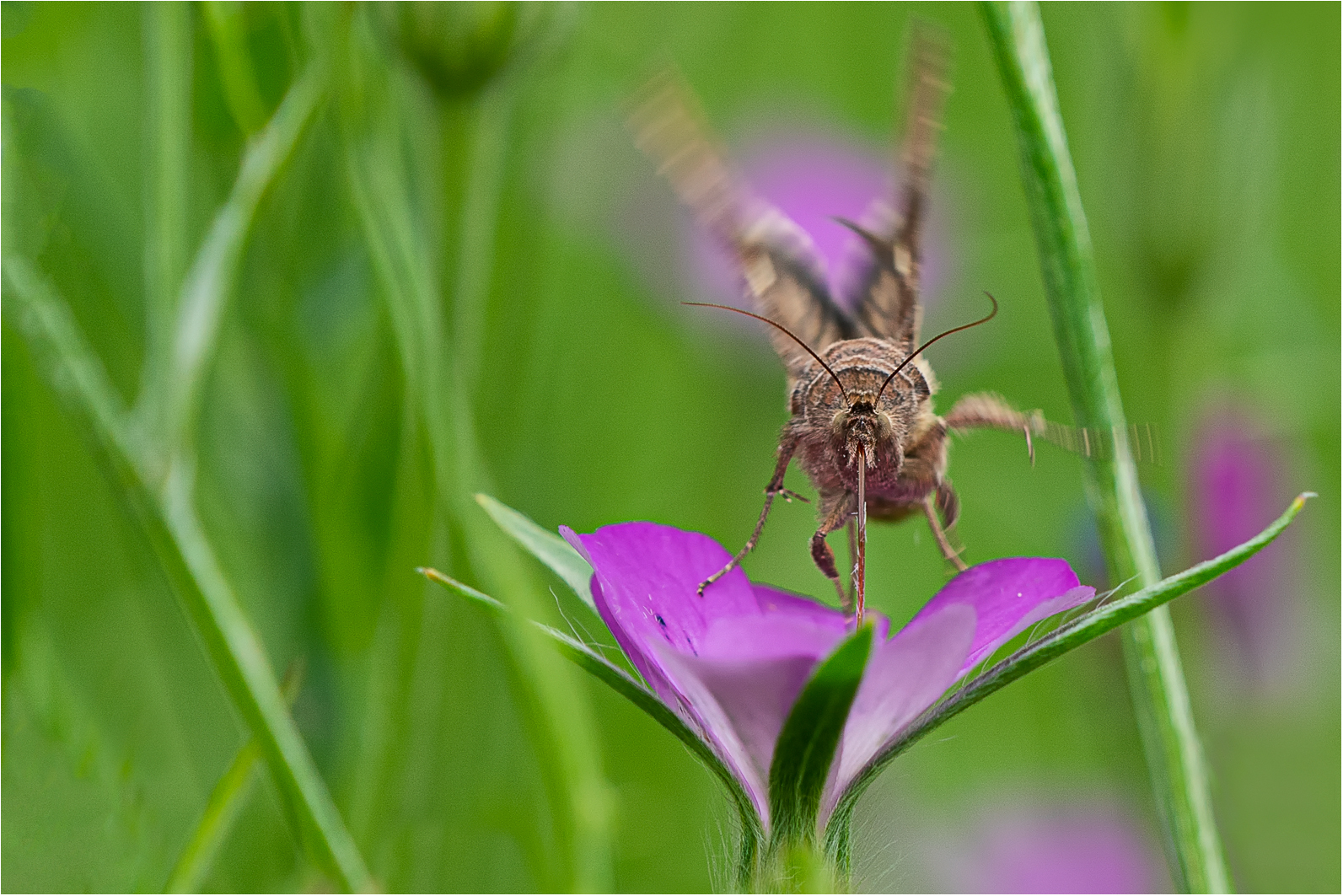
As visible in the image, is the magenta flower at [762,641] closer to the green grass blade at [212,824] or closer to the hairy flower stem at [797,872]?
the hairy flower stem at [797,872]

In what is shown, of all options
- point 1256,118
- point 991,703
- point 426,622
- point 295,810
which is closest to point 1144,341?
point 1256,118

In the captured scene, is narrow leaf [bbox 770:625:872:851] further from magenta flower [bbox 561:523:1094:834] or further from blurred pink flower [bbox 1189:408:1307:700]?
blurred pink flower [bbox 1189:408:1307:700]

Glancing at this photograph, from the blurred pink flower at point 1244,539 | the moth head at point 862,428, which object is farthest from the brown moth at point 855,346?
the blurred pink flower at point 1244,539

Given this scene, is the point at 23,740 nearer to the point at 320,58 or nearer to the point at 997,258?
the point at 320,58

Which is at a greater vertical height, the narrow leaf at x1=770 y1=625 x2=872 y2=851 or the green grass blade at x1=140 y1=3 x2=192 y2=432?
the green grass blade at x1=140 y1=3 x2=192 y2=432

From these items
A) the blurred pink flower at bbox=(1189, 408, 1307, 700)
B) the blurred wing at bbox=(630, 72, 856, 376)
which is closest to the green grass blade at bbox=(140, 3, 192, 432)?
the blurred wing at bbox=(630, 72, 856, 376)

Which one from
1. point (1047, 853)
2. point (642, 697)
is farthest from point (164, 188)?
point (1047, 853)

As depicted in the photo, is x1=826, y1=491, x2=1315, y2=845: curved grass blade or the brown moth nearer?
x1=826, y1=491, x2=1315, y2=845: curved grass blade
